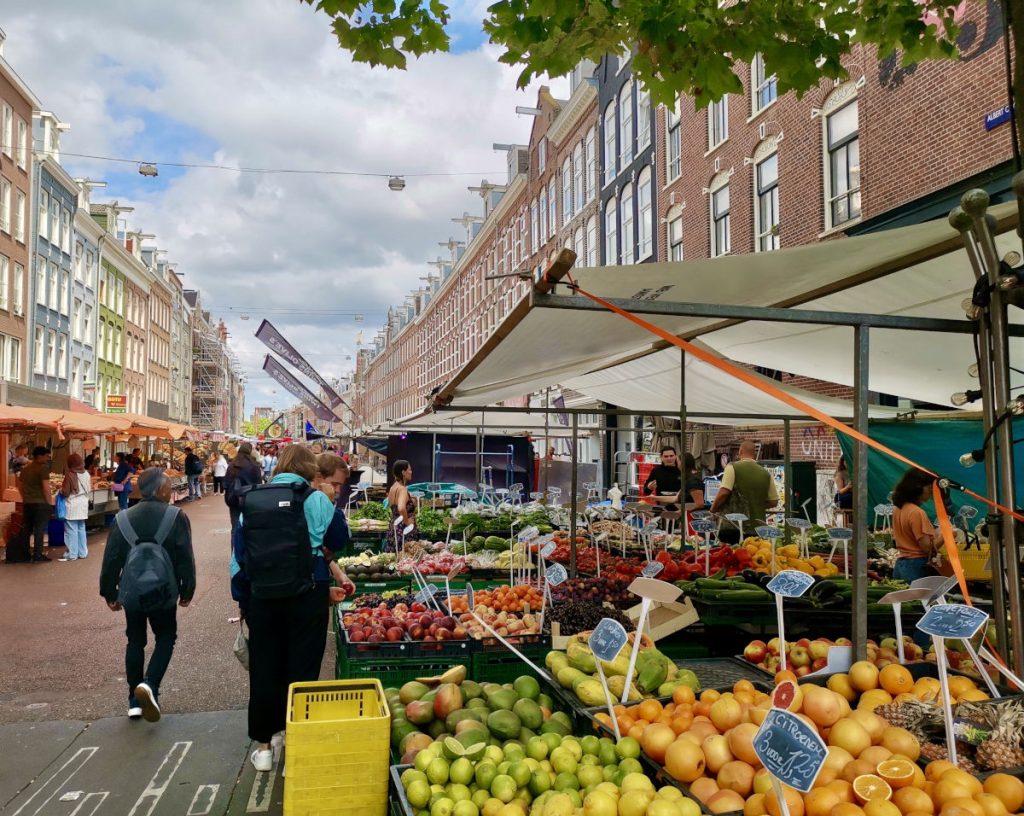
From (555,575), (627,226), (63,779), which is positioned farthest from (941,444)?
(627,226)

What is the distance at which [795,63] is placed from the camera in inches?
186

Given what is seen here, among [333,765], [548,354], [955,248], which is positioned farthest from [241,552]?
[955,248]

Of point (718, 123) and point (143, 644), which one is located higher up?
point (718, 123)

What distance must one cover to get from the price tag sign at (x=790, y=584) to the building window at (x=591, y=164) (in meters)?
26.3

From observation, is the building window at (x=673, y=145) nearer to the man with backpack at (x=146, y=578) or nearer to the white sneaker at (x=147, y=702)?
the man with backpack at (x=146, y=578)

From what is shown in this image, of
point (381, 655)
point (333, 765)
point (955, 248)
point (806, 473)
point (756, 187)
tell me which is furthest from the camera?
point (756, 187)

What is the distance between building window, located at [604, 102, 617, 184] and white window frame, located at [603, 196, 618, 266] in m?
0.99

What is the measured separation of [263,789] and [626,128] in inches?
969

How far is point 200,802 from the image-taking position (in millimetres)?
4105

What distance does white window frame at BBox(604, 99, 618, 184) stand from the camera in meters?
26.5

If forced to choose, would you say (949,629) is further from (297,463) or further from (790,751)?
(297,463)

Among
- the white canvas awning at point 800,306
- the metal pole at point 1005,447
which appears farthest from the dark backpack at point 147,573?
the metal pole at point 1005,447

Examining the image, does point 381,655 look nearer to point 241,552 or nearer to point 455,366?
point 241,552

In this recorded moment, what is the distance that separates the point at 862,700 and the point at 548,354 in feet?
10.3
